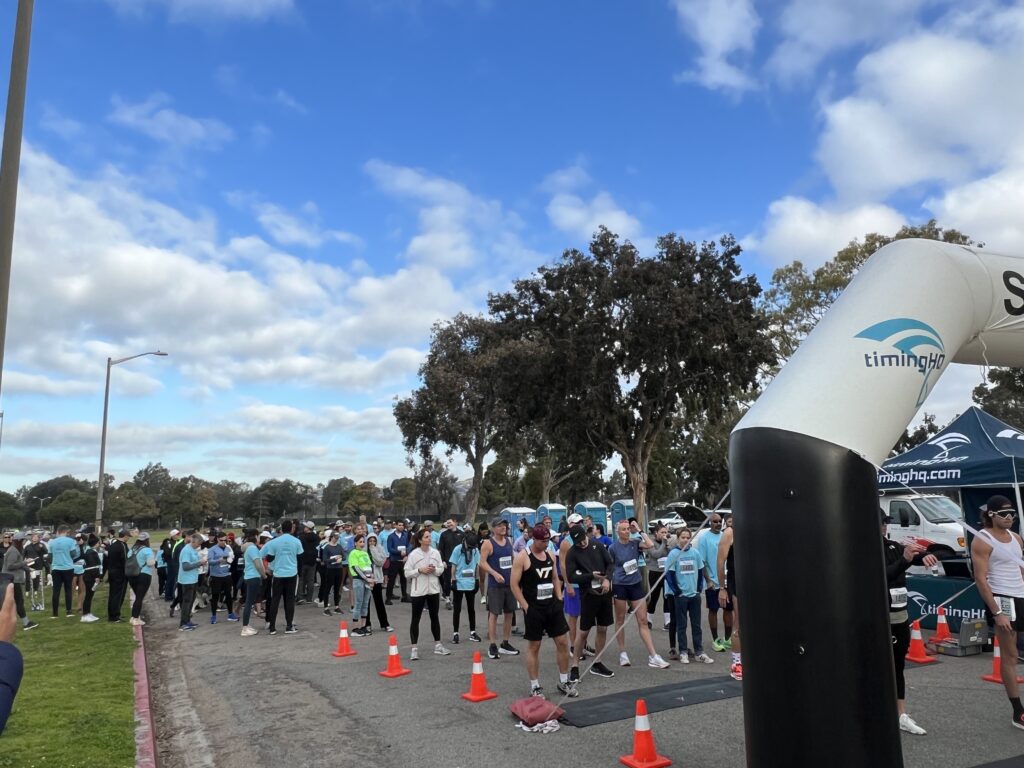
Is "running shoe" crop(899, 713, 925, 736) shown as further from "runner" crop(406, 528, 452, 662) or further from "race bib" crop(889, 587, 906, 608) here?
"runner" crop(406, 528, 452, 662)

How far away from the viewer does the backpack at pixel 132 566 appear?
46.9 feet

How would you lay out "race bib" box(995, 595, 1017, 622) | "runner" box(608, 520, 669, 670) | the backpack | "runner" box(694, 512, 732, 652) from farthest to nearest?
1. the backpack
2. "runner" box(694, 512, 732, 652)
3. "runner" box(608, 520, 669, 670)
4. "race bib" box(995, 595, 1017, 622)

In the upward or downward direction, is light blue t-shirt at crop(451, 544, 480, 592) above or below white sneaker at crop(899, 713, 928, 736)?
above

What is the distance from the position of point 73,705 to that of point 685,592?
7.10m

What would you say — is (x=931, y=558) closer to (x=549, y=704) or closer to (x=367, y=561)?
(x=549, y=704)

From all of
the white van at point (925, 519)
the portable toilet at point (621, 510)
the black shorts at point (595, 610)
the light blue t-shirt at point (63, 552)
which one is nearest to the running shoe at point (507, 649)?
the black shorts at point (595, 610)

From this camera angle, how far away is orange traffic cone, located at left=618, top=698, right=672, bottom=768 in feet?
17.6

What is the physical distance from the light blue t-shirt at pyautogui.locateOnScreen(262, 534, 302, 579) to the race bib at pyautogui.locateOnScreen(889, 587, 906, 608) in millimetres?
9247

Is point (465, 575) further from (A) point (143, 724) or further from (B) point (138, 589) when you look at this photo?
(B) point (138, 589)

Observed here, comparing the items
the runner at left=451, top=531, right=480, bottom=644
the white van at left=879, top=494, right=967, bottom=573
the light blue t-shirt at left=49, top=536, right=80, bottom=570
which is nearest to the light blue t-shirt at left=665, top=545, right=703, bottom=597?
the runner at left=451, top=531, right=480, bottom=644

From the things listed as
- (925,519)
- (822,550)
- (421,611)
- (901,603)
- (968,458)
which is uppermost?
(968,458)

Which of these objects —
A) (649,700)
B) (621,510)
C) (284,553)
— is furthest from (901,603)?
(621,510)

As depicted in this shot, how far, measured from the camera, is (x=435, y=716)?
23.4 ft

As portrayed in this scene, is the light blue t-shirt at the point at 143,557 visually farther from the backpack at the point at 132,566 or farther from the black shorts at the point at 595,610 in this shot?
the black shorts at the point at 595,610
